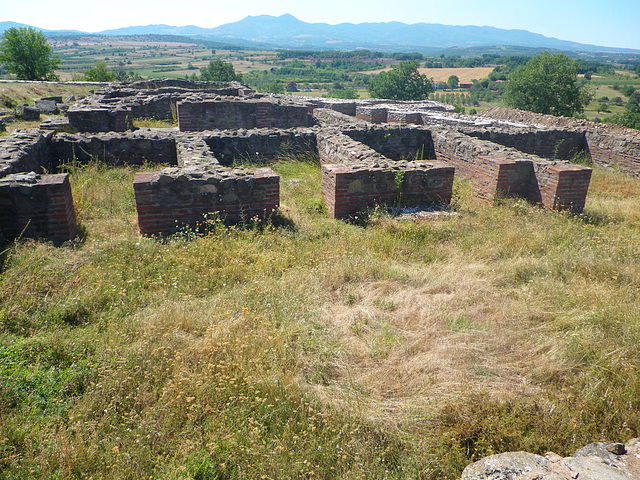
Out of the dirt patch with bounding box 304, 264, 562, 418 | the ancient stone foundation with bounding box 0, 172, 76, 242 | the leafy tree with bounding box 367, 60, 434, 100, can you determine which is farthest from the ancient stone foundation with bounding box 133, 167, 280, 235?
the leafy tree with bounding box 367, 60, 434, 100

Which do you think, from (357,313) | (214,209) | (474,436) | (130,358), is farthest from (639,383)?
(214,209)

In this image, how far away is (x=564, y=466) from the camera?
7.88 feet

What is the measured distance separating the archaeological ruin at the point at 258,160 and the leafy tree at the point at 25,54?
2376 centimetres

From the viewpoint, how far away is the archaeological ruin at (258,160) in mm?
5707

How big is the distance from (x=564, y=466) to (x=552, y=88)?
97.7ft

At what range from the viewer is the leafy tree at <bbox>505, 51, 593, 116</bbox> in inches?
1027

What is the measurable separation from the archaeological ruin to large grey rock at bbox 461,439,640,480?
15.0 ft

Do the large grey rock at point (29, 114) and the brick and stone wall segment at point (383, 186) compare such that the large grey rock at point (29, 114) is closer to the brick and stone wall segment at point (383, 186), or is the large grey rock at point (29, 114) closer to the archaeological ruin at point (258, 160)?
the archaeological ruin at point (258, 160)

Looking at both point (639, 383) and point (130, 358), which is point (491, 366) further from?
point (130, 358)

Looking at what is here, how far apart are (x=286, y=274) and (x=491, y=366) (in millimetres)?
2368

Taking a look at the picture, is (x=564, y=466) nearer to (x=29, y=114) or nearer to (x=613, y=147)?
(x=613, y=147)

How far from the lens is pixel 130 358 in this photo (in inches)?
128

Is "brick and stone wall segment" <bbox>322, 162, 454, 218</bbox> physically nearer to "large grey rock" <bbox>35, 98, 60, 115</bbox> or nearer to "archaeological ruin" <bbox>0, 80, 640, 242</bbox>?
"archaeological ruin" <bbox>0, 80, 640, 242</bbox>

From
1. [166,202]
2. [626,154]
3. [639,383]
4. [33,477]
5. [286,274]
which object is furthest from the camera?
[626,154]
